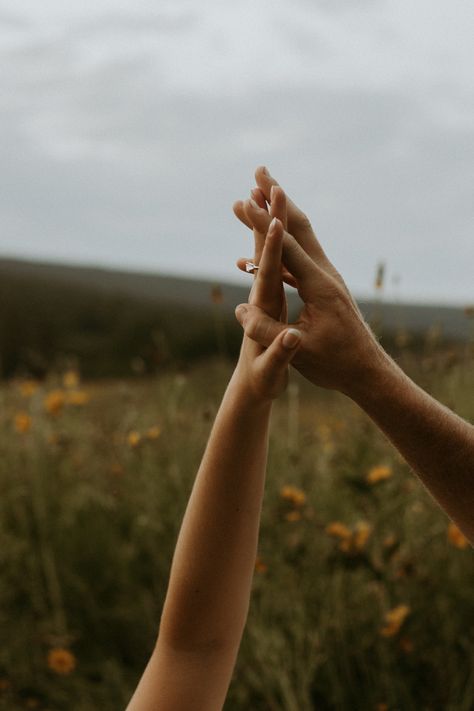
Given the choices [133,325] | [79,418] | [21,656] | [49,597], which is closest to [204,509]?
[21,656]

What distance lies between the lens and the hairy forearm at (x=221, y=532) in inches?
34.2

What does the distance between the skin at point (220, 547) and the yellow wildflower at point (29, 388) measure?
267 cm

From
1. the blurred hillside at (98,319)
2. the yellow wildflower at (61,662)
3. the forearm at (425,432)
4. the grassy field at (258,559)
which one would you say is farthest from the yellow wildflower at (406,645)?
the blurred hillside at (98,319)

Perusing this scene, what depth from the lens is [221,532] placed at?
90cm

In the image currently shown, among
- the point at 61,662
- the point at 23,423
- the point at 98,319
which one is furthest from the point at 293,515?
the point at 98,319

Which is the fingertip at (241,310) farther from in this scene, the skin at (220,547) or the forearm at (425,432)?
the forearm at (425,432)

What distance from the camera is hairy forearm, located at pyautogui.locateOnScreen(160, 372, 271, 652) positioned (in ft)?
2.85

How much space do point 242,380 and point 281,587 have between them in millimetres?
1728

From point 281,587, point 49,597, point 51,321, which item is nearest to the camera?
point 281,587

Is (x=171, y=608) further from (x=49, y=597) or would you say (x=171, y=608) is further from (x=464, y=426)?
(x=49, y=597)

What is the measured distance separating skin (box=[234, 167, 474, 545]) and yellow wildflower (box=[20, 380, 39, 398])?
2.84m

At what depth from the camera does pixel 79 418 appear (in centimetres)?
388

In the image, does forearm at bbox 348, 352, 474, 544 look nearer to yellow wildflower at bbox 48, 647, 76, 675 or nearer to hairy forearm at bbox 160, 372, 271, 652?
hairy forearm at bbox 160, 372, 271, 652

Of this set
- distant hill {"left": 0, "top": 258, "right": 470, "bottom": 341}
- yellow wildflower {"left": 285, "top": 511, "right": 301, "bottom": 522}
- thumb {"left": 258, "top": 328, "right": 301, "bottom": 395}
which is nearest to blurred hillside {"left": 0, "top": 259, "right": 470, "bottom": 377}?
distant hill {"left": 0, "top": 258, "right": 470, "bottom": 341}
